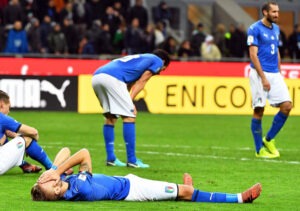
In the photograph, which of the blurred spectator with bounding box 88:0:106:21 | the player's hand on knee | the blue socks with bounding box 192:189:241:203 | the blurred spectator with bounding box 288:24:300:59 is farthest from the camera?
the blurred spectator with bounding box 288:24:300:59

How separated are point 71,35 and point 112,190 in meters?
20.6

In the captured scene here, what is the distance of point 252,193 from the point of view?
10648mm

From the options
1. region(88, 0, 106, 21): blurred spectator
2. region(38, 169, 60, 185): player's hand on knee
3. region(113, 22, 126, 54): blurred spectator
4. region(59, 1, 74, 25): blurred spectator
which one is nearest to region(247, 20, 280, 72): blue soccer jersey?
region(38, 169, 60, 185): player's hand on knee

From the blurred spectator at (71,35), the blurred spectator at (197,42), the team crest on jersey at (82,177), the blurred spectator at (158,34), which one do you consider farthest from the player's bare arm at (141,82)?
the blurred spectator at (197,42)

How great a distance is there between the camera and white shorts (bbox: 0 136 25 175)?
41.3ft

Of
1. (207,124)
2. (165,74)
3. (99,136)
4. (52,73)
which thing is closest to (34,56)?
(52,73)

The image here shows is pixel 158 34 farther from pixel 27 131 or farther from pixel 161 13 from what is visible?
pixel 27 131

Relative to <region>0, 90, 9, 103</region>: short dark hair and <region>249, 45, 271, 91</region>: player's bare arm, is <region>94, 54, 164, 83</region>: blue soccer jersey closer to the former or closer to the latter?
<region>249, 45, 271, 91</region>: player's bare arm

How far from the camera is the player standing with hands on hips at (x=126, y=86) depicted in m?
14.9

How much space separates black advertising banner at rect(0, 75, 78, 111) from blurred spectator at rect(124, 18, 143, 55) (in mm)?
4966

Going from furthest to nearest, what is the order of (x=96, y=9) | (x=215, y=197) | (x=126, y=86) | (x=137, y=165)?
(x=96, y=9) → (x=126, y=86) → (x=137, y=165) → (x=215, y=197)

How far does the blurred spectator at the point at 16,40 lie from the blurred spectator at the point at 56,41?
1.01 metres

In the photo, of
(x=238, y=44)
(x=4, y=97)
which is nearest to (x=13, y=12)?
(x=238, y=44)

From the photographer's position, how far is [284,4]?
131 feet
